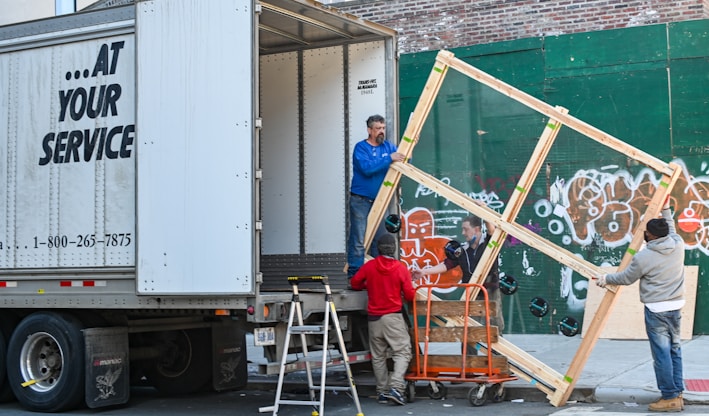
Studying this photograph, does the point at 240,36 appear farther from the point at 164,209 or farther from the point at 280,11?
the point at 164,209

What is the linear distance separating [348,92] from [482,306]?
9.19 ft

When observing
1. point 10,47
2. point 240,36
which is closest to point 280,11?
point 240,36

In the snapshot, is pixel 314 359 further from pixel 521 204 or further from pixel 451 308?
pixel 521 204

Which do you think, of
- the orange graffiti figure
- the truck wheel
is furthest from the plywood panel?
the truck wheel

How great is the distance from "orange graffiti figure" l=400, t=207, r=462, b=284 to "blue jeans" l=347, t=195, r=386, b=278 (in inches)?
174

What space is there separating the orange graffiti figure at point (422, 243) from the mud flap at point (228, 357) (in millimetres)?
4410

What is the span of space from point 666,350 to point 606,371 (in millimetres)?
2099

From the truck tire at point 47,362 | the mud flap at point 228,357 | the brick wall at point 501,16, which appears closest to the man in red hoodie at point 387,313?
the mud flap at point 228,357

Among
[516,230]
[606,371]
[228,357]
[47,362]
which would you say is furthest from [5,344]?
[606,371]

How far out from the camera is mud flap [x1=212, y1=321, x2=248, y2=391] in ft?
35.0

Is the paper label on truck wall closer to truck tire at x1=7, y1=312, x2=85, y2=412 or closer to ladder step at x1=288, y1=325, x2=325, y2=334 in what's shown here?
truck tire at x1=7, y1=312, x2=85, y2=412

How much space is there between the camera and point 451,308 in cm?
962

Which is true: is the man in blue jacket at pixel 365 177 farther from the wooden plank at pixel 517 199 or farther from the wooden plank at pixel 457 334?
the wooden plank at pixel 517 199

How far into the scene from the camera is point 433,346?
13.5m
